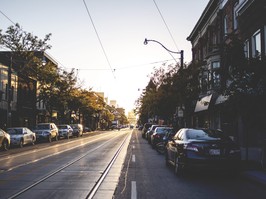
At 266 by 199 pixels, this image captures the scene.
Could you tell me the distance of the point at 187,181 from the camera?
404 inches

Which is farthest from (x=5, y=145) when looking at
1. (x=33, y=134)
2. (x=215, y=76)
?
(x=215, y=76)

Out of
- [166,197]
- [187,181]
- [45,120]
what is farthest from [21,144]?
[45,120]

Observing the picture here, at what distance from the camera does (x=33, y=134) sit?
30.1 meters

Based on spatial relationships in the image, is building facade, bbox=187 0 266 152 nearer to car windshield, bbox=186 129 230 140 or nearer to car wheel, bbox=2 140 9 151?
car windshield, bbox=186 129 230 140

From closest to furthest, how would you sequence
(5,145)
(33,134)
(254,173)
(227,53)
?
(254,173), (227,53), (5,145), (33,134)

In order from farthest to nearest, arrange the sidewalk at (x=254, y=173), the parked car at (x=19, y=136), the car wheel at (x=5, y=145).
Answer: the parked car at (x=19, y=136), the car wheel at (x=5, y=145), the sidewalk at (x=254, y=173)

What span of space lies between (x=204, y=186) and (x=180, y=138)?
2727 mm

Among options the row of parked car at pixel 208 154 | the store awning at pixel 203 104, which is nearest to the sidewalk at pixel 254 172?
the row of parked car at pixel 208 154

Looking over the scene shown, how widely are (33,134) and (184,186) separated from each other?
22.8 meters

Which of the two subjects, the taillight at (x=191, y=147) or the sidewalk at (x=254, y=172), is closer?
the sidewalk at (x=254, y=172)

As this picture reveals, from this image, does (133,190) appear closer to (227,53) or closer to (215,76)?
(227,53)

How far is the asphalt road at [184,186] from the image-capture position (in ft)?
26.9

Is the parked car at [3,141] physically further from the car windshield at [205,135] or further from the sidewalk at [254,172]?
the sidewalk at [254,172]

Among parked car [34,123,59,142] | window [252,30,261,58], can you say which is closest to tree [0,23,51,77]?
parked car [34,123,59,142]
